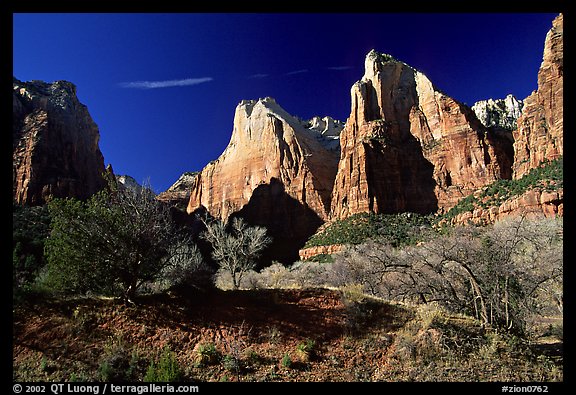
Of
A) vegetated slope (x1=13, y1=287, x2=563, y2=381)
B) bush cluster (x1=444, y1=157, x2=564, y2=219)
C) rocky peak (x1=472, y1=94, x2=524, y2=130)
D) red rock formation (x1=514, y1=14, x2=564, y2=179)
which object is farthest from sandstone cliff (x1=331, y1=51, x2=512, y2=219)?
vegetated slope (x1=13, y1=287, x2=563, y2=381)

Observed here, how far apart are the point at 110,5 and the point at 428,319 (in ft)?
39.5

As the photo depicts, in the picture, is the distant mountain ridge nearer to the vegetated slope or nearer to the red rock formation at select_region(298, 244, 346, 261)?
the red rock formation at select_region(298, 244, 346, 261)

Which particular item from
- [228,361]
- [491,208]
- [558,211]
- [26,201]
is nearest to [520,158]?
[491,208]

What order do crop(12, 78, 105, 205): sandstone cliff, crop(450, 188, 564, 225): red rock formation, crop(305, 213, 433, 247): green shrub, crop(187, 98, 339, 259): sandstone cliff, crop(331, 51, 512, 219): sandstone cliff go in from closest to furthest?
crop(450, 188, 564, 225): red rock formation < crop(305, 213, 433, 247): green shrub < crop(331, 51, 512, 219): sandstone cliff < crop(12, 78, 105, 205): sandstone cliff < crop(187, 98, 339, 259): sandstone cliff

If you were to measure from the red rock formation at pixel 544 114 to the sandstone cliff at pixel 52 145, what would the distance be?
3805 inches

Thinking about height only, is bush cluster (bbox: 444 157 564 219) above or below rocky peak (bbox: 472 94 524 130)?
below

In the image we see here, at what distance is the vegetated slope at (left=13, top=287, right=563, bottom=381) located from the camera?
8.90 metres

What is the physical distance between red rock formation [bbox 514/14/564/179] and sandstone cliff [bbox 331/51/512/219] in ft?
18.4

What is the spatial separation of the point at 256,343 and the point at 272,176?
267 feet

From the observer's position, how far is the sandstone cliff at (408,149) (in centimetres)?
7188

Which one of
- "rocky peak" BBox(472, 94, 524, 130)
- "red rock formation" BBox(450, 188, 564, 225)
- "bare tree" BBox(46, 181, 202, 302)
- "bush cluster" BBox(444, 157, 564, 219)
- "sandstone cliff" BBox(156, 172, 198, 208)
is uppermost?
"rocky peak" BBox(472, 94, 524, 130)

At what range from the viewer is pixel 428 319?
11047mm

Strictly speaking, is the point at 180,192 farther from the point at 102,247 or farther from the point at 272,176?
the point at 102,247

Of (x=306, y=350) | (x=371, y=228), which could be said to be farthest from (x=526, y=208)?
(x=306, y=350)
